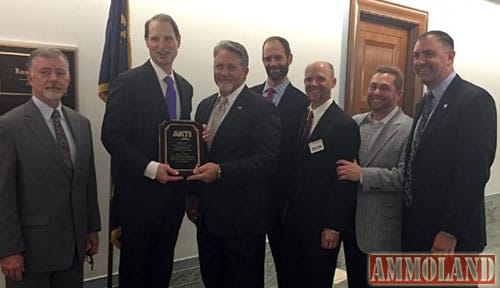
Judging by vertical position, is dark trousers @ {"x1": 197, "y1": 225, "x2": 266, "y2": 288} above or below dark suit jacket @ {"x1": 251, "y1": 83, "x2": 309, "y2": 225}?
below

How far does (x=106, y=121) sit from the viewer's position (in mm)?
1912

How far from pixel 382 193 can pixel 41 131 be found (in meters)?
1.59

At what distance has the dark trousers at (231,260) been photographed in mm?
2021

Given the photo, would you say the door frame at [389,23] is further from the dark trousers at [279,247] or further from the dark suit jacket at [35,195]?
the dark suit jacket at [35,195]

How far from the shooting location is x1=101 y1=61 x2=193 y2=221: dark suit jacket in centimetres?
190

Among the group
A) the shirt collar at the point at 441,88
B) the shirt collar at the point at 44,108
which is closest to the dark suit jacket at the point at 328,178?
the shirt collar at the point at 441,88

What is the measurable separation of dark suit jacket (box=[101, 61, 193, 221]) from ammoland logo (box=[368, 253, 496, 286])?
115cm

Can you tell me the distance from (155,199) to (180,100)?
49cm

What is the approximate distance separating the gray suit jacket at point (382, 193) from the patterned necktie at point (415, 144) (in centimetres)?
5

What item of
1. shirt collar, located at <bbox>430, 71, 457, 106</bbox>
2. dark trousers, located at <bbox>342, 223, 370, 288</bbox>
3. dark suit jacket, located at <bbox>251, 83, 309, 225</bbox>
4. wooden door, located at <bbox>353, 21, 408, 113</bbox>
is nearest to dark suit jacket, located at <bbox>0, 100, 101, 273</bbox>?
dark suit jacket, located at <bbox>251, 83, 309, 225</bbox>

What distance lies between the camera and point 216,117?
2.08 metres

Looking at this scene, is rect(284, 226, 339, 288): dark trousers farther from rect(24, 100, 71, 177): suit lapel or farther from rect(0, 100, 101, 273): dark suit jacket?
rect(24, 100, 71, 177): suit lapel

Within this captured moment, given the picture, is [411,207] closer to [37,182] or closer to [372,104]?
[372,104]

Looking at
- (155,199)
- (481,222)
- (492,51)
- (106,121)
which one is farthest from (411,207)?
(492,51)
